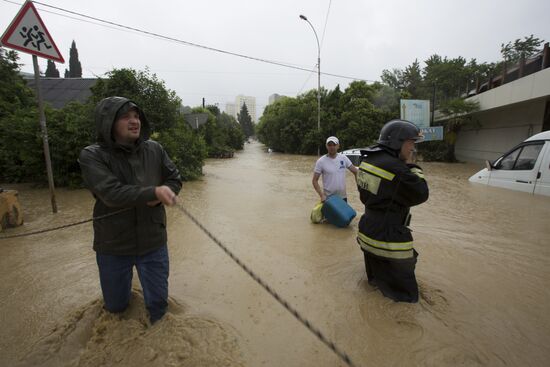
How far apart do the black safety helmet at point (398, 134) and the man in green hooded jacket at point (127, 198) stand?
1.88 m

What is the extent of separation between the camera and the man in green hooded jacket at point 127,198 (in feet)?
6.20

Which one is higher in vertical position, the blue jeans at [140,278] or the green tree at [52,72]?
the green tree at [52,72]

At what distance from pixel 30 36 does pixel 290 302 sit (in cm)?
588

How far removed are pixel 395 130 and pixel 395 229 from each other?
0.89 metres

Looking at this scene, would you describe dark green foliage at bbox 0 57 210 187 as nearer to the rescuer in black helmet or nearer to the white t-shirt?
the white t-shirt

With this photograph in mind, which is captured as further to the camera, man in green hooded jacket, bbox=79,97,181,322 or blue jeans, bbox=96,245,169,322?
blue jeans, bbox=96,245,169,322

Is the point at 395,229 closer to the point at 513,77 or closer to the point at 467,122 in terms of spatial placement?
the point at 513,77

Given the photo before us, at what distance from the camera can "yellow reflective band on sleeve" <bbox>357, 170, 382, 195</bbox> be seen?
2547 mm

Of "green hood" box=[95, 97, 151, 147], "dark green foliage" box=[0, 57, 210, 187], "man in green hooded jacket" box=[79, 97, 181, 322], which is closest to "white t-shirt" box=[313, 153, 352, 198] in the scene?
"man in green hooded jacket" box=[79, 97, 181, 322]

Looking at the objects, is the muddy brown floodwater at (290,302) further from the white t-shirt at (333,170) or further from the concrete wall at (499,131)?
the concrete wall at (499,131)

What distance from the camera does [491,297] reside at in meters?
3.04

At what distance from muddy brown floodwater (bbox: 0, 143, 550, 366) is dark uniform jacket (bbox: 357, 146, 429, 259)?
2.12 feet

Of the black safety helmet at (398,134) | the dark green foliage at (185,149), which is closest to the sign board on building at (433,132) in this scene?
the dark green foliage at (185,149)

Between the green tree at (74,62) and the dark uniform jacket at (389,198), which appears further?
the green tree at (74,62)
